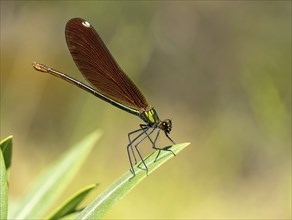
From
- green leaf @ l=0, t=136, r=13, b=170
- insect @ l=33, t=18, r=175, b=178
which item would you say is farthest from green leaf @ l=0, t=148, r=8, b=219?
insect @ l=33, t=18, r=175, b=178

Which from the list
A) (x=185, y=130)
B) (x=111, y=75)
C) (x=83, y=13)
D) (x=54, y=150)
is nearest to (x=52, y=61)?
(x=83, y=13)

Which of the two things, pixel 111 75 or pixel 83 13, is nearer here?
pixel 111 75

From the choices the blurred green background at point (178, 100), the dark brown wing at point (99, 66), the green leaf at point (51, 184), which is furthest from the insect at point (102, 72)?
the blurred green background at point (178, 100)

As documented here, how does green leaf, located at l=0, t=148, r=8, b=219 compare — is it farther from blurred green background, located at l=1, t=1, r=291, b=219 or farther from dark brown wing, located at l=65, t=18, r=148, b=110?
blurred green background, located at l=1, t=1, r=291, b=219

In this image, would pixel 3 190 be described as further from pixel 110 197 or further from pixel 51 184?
pixel 51 184

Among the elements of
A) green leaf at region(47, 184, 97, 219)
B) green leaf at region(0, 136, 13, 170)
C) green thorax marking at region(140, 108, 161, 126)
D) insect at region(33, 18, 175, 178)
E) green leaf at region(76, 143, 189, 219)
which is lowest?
green leaf at region(47, 184, 97, 219)

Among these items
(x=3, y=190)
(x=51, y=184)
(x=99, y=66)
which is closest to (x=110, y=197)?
(x=3, y=190)

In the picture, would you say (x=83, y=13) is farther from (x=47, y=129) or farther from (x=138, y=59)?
(x=47, y=129)
